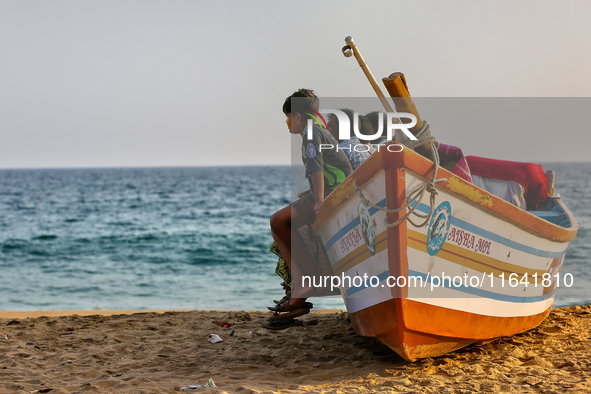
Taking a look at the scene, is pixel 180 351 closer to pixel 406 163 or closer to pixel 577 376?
pixel 406 163

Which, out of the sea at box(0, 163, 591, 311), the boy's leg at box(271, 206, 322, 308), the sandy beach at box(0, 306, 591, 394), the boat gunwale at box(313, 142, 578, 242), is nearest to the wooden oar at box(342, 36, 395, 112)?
the boat gunwale at box(313, 142, 578, 242)

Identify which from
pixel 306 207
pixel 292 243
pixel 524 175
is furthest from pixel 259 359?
pixel 524 175

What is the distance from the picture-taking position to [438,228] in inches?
130

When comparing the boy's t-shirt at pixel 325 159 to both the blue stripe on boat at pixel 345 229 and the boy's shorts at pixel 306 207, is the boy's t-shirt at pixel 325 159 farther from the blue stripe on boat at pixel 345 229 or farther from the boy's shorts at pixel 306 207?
the blue stripe on boat at pixel 345 229

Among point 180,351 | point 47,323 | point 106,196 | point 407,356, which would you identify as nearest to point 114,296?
point 47,323

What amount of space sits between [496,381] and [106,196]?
119ft

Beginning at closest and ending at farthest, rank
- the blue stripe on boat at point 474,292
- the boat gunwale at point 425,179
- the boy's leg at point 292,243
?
the boat gunwale at point 425,179
the blue stripe on boat at point 474,292
the boy's leg at point 292,243

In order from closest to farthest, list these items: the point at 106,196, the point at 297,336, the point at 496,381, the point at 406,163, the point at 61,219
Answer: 1. the point at 406,163
2. the point at 496,381
3. the point at 297,336
4. the point at 61,219
5. the point at 106,196

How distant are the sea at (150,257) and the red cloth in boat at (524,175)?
3480 mm

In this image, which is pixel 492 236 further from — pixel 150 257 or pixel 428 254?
pixel 150 257

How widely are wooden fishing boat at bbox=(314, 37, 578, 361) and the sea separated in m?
4.97

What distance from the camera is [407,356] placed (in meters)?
3.50

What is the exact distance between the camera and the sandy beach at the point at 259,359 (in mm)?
3438

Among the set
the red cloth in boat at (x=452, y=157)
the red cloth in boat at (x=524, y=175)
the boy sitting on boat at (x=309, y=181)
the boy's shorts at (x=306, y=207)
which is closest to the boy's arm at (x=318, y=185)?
the boy sitting on boat at (x=309, y=181)
